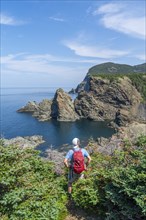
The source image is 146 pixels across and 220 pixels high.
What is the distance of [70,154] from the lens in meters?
11.0

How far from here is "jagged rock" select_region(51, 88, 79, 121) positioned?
116756 millimetres

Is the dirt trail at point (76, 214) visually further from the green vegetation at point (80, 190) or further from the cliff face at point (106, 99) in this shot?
the cliff face at point (106, 99)

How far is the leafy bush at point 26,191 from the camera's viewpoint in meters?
9.01

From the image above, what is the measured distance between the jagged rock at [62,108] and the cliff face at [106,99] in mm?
5820

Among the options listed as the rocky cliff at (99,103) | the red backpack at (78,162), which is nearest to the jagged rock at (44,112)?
the rocky cliff at (99,103)

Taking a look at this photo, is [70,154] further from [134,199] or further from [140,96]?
[140,96]

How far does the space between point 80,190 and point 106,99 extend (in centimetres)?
12554

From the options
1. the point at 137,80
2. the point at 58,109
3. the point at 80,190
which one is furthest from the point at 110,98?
the point at 80,190

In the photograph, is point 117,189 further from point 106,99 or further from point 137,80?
point 137,80

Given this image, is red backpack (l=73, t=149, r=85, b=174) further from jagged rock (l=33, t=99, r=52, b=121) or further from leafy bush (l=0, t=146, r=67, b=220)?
jagged rock (l=33, t=99, r=52, b=121)

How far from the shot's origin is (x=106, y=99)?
441 ft

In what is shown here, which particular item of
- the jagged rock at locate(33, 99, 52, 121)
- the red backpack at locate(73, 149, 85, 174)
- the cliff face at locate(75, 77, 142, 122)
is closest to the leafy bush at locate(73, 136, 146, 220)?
the red backpack at locate(73, 149, 85, 174)

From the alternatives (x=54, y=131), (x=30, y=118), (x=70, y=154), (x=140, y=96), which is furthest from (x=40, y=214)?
(x=140, y=96)

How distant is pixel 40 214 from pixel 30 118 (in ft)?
362
